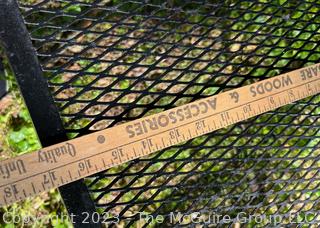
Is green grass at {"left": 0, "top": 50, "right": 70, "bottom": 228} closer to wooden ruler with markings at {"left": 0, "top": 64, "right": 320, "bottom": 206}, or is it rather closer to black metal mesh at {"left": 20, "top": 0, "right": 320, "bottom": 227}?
black metal mesh at {"left": 20, "top": 0, "right": 320, "bottom": 227}

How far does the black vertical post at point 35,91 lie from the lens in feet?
3.42

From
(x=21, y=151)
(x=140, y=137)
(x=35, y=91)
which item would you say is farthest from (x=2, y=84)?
(x=140, y=137)

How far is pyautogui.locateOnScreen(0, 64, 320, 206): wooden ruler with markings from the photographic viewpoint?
106 centimetres

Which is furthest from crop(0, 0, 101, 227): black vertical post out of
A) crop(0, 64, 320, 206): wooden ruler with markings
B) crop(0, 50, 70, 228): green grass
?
crop(0, 50, 70, 228): green grass

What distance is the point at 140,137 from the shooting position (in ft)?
3.76

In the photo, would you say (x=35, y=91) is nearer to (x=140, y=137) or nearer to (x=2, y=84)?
(x=140, y=137)

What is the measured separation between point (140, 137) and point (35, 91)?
1.05ft

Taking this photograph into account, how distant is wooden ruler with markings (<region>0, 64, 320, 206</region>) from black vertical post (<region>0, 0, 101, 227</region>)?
5cm

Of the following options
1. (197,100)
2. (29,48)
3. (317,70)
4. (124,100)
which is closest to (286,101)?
(317,70)

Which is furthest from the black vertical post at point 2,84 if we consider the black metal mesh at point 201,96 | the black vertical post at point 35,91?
the black vertical post at point 35,91

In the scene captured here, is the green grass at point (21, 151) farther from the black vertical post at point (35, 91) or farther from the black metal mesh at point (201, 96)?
the black vertical post at point (35, 91)

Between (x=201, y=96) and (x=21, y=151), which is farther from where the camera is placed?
(x=21, y=151)

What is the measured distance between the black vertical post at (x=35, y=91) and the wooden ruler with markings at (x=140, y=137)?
0.05 meters

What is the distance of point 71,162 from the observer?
42.8 inches
